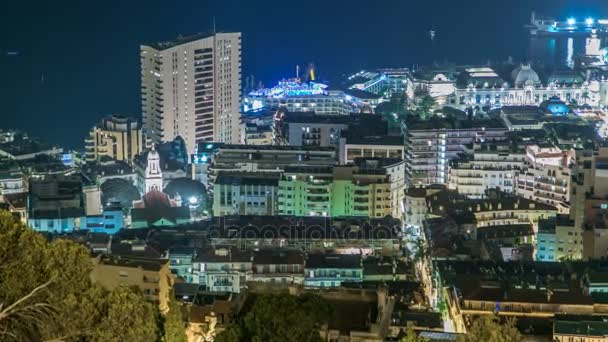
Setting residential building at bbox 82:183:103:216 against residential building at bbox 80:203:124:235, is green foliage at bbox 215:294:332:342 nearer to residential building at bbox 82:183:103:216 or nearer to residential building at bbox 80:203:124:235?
residential building at bbox 80:203:124:235

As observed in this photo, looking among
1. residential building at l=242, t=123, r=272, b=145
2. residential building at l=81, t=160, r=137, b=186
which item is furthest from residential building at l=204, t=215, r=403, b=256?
residential building at l=242, t=123, r=272, b=145

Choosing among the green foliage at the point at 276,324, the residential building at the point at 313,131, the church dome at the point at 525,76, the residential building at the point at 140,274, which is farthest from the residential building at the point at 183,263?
the church dome at the point at 525,76

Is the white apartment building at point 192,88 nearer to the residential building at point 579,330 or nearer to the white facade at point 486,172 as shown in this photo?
the white facade at point 486,172

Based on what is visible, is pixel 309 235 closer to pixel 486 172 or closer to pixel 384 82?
pixel 486 172

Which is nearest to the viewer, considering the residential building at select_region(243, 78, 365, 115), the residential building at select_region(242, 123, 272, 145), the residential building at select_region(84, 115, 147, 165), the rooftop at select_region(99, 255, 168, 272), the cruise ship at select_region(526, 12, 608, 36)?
the rooftop at select_region(99, 255, 168, 272)

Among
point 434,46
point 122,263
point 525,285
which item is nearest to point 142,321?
point 122,263

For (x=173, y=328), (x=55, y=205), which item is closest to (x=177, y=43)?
(x=55, y=205)
